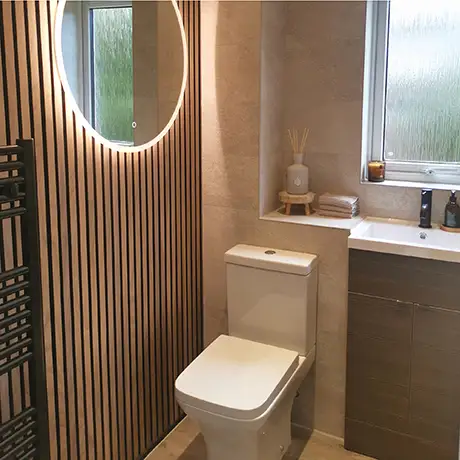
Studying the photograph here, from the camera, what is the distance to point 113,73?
2.16m

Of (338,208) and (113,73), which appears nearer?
(113,73)

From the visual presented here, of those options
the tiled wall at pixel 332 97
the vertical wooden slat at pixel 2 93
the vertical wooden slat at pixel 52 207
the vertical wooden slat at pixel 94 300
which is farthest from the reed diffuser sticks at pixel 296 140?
the vertical wooden slat at pixel 2 93

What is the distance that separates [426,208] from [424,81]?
578mm

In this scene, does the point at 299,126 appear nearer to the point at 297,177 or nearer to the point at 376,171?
the point at 297,177

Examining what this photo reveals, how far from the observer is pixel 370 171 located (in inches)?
107

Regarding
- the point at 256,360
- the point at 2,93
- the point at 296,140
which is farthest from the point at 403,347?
the point at 2,93

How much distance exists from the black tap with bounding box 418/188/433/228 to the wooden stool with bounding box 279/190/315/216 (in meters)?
0.48

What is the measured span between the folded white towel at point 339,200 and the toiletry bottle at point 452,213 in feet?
1.30

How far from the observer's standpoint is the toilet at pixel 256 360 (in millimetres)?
2127

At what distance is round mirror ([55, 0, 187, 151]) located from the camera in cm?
196

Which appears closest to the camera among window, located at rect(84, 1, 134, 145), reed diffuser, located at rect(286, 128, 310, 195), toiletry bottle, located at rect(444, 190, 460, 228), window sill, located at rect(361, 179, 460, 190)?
window, located at rect(84, 1, 134, 145)

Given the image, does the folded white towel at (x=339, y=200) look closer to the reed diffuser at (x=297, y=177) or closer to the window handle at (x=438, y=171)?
the reed diffuser at (x=297, y=177)

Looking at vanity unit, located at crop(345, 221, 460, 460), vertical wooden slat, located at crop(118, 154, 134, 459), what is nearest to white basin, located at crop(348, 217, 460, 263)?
vanity unit, located at crop(345, 221, 460, 460)

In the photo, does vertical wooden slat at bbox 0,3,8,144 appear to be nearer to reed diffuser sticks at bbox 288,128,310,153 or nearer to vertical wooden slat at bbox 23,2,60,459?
vertical wooden slat at bbox 23,2,60,459
